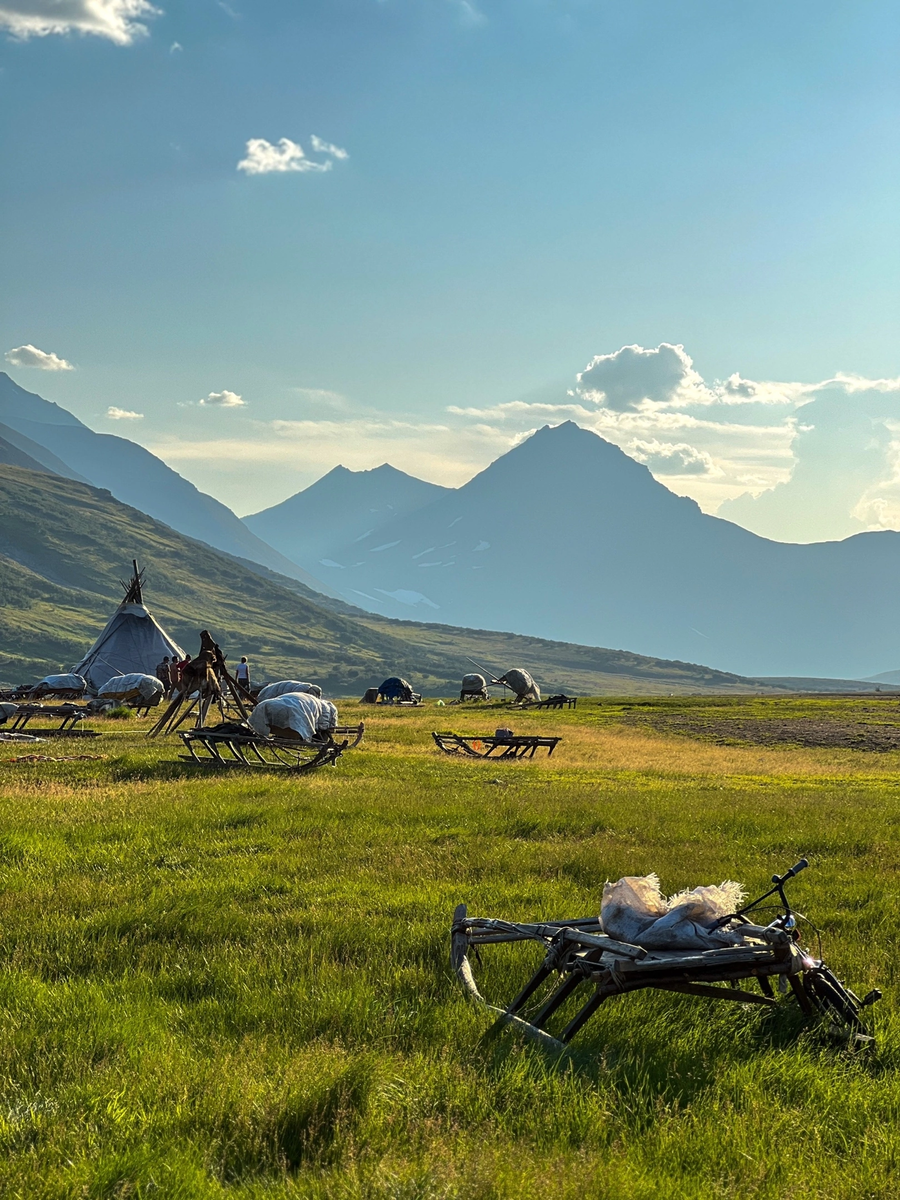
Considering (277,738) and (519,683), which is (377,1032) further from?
(519,683)

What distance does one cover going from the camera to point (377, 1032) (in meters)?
6.68

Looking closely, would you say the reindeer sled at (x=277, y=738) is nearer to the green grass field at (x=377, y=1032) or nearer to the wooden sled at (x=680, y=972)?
the green grass field at (x=377, y=1032)

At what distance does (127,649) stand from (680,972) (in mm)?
68796

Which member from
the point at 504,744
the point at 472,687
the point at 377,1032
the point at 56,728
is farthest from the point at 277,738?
the point at 472,687

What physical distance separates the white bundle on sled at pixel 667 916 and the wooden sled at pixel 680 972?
0.31 ft

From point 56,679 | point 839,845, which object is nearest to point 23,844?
point 839,845

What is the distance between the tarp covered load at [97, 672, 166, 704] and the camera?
54219 mm

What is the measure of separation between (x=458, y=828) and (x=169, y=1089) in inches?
414

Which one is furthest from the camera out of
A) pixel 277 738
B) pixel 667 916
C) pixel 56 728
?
pixel 56 728

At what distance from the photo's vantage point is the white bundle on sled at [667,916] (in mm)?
6266

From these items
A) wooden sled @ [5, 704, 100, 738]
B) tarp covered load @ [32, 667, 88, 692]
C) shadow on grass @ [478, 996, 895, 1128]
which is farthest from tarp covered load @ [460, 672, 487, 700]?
shadow on grass @ [478, 996, 895, 1128]

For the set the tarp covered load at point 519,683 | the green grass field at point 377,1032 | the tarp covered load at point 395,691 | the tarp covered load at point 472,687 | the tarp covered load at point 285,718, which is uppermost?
the green grass field at point 377,1032

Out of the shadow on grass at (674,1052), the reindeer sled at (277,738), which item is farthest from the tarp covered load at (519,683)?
the shadow on grass at (674,1052)

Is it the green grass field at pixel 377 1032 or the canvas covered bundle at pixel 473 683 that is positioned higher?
the green grass field at pixel 377 1032
